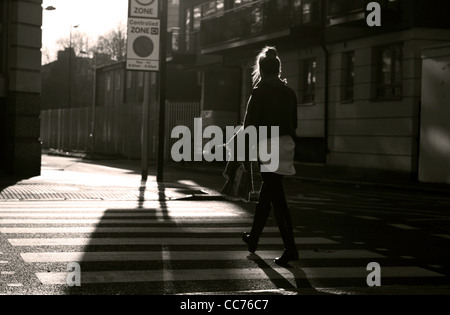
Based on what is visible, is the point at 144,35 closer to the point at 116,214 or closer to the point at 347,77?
the point at 116,214

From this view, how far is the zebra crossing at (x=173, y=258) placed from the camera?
670 centimetres

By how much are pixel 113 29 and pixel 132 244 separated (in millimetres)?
93120

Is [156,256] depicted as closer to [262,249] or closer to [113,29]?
[262,249]

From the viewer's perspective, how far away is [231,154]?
857 cm

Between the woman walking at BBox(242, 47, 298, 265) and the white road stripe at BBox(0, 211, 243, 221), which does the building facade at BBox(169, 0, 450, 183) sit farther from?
the woman walking at BBox(242, 47, 298, 265)

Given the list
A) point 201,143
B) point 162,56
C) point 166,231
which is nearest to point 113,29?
point 201,143

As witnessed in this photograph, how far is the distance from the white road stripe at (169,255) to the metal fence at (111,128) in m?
29.1

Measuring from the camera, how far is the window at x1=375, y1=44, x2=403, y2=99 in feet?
86.5

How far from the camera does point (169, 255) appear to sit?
327 inches

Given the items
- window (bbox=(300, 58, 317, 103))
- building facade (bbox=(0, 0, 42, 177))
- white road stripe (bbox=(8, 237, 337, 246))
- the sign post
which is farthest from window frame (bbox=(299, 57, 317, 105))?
white road stripe (bbox=(8, 237, 337, 246))

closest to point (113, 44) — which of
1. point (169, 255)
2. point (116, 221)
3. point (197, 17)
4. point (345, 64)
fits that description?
point (197, 17)

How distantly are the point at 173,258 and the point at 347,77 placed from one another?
22.3 metres

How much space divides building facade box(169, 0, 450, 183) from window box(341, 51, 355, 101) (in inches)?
1.4

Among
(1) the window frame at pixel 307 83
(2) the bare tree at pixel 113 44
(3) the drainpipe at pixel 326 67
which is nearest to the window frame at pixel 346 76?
(3) the drainpipe at pixel 326 67
